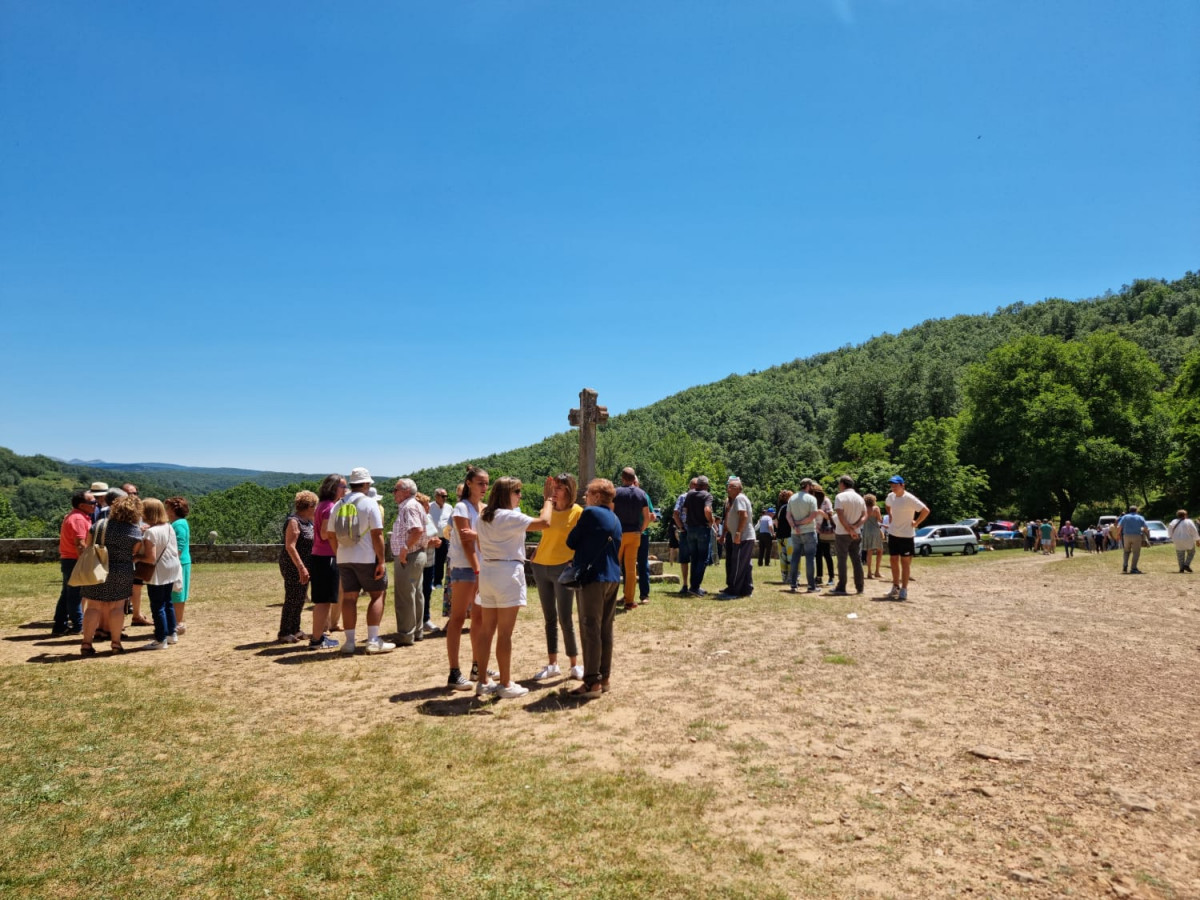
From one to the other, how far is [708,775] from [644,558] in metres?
6.45

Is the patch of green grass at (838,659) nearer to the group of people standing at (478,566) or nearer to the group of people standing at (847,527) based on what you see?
the group of people standing at (478,566)

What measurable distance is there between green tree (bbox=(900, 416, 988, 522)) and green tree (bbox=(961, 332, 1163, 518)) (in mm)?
2947

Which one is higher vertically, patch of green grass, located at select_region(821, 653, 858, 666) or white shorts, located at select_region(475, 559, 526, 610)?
white shorts, located at select_region(475, 559, 526, 610)

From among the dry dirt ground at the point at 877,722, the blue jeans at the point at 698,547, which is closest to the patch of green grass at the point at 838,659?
the dry dirt ground at the point at 877,722

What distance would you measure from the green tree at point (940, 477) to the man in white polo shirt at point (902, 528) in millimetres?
32449

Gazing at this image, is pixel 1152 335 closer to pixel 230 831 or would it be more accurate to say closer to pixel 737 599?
pixel 737 599

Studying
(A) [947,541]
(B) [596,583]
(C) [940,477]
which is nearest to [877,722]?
(B) [596,583]

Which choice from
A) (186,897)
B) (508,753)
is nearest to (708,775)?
(508,753)

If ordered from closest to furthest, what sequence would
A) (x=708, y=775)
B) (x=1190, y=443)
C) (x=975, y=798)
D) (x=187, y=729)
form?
(x=975, y=798) → (x=708, y=775) → (x=187, y=729) → (x=1190, y=443)

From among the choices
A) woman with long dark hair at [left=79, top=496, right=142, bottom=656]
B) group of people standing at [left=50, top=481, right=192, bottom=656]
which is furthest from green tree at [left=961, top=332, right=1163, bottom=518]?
woman with long dark hair at [left=79, top=496, right=142, bottom=656]

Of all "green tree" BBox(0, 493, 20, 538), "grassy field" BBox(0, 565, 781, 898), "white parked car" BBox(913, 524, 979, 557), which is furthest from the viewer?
"green tree" BBox(0, 493, 20, 538)

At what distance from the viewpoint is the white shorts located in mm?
5551

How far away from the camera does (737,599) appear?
10750 millimetres

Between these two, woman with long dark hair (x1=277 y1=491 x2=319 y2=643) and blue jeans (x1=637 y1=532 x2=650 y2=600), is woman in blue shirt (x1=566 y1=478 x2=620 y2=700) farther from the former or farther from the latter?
blue jeans (x1=637 y1=532 x2=650 y2=600)
